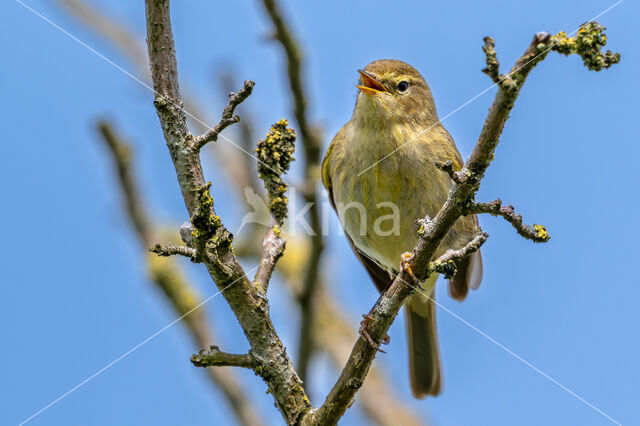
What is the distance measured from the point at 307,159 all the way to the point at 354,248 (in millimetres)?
927

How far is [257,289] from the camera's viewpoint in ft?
11.0

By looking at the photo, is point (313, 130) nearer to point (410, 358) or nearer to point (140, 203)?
Result: point (140, 203)

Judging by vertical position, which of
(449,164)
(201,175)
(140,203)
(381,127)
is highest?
(140,203)

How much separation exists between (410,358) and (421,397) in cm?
39

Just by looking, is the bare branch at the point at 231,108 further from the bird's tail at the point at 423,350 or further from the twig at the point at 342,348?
the bird's tail at the point at 423,350

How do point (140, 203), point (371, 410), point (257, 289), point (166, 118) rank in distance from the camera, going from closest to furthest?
point (166, 118) → point (257, 289) → point (140, 203) → point (371, 410)

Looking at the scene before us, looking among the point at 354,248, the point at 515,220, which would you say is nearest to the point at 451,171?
the point at 515,220

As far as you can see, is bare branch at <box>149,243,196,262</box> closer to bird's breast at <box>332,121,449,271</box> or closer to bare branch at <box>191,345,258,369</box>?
bare branch at <box>191,345,258,369</box>

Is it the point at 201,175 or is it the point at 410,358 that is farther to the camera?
the point at 410,358

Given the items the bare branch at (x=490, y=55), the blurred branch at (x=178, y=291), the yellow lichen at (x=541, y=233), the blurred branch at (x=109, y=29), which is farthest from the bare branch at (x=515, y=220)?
the blurred branch at (x=109, y=29)

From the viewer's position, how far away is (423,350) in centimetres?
660

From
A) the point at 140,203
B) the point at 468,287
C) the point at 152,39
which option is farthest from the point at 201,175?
the point at 468,287

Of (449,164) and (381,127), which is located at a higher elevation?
(381,127)

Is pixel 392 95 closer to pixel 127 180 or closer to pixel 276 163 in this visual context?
pixel 276 163
